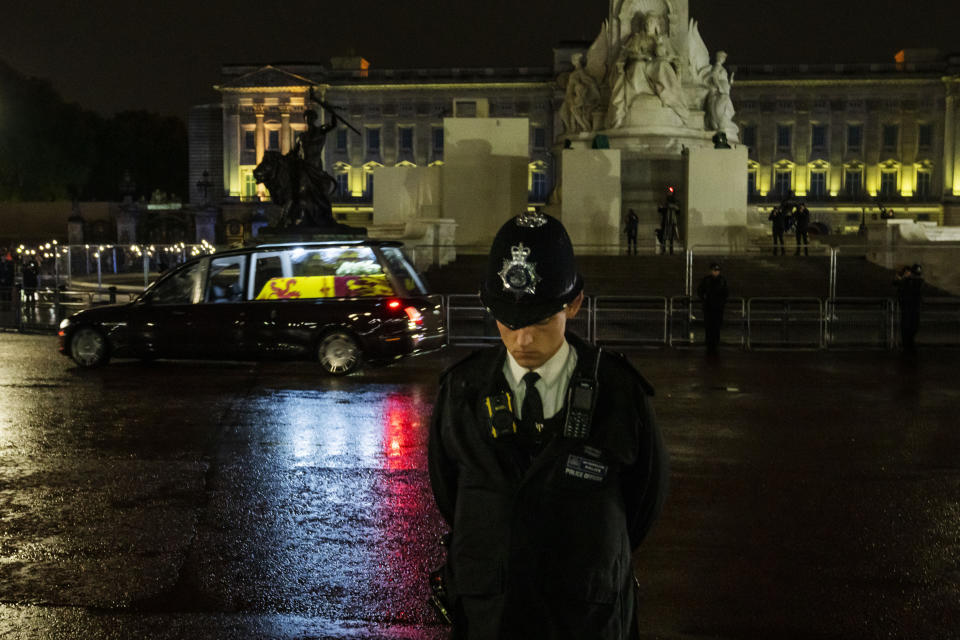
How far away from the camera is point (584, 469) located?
268 cm

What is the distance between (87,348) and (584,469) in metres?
13.4

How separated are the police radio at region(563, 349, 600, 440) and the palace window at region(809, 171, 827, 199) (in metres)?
101

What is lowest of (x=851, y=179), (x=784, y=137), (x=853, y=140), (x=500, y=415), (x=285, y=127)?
(x=500, y=415)

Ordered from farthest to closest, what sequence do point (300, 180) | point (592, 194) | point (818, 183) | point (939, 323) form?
point (818, 183) → point (592, 194) → point (300, 180) → point (939, 323)

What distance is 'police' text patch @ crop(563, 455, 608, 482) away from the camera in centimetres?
267

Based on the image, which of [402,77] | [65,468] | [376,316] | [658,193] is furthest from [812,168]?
[65,468]

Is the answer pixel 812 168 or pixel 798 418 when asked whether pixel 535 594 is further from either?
pixel 812 168

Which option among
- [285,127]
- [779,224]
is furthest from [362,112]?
[779,224]

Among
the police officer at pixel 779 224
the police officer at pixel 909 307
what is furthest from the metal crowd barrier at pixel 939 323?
the police officer at pixel 779 224

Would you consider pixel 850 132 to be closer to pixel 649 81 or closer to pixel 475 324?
pixel 649 81

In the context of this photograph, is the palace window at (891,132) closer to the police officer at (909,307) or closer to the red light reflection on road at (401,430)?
the police officer at (909,307)

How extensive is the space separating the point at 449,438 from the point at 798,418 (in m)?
8.58

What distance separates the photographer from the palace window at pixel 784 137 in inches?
3910

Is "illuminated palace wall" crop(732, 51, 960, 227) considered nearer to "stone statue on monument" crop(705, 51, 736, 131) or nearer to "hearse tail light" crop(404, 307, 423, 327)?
"stone statue on monument" crop(705, 51, 736, 131)
